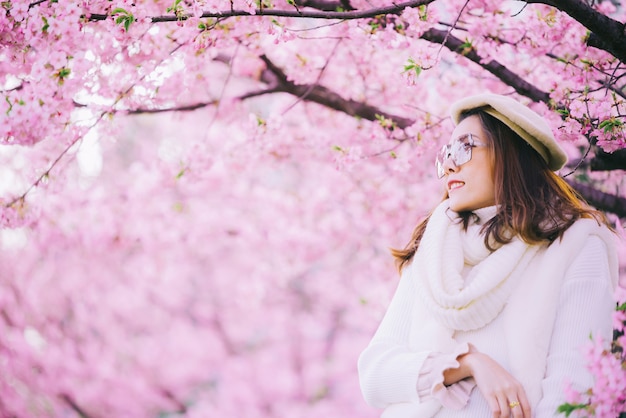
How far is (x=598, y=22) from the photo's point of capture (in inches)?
78.7

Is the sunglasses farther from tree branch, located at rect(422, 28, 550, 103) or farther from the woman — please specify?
tree branch, located at rect(422, 28, 550, 103)

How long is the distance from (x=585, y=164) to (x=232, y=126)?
301 cm

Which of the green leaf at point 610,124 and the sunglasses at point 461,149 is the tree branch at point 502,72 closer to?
the green leaf at point 610,124

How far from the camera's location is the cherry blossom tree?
8.89 feet

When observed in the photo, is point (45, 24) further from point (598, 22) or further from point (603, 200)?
point (603, 200)

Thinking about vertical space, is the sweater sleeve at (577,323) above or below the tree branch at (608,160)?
above

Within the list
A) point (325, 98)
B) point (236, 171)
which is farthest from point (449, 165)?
point (236, 171)

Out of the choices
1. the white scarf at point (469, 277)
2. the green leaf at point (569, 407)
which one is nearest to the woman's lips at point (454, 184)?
the white scarf at point (469, 277)

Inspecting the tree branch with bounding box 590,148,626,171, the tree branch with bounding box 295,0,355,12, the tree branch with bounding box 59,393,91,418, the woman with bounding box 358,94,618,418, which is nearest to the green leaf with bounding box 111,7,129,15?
the tree branch with bounding box 295,0,355,12

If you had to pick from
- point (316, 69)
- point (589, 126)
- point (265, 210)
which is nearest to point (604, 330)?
point (589, 126)

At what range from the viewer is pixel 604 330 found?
1.60m

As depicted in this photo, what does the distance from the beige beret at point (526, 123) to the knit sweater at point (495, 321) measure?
0.92ft

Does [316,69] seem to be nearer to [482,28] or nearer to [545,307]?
[482,28]

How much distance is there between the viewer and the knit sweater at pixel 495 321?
1.60 m
